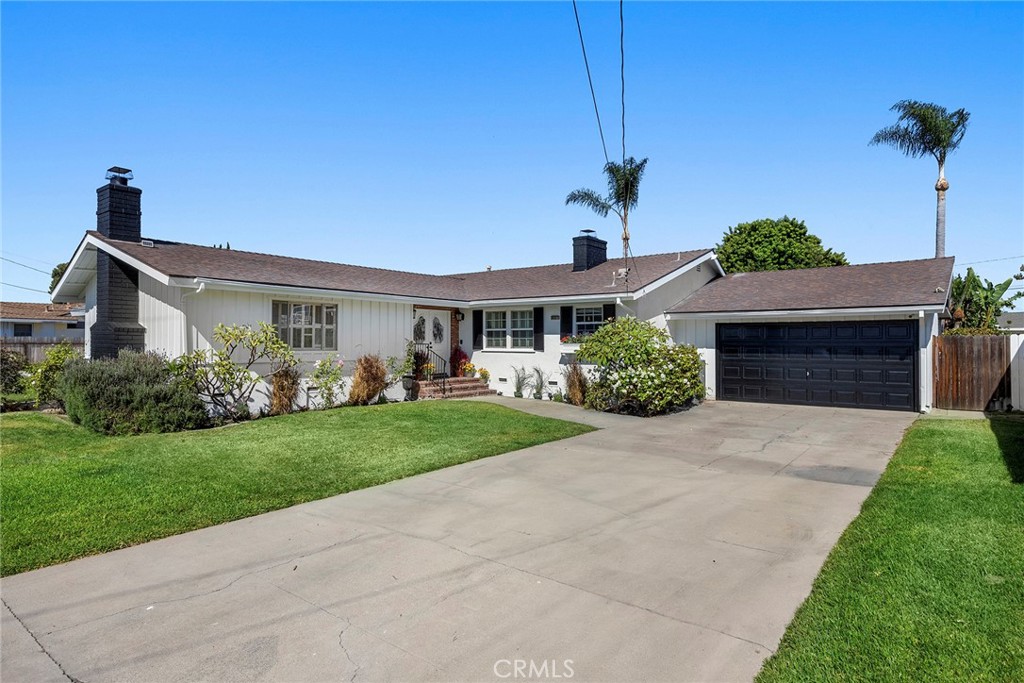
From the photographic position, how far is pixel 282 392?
1291cm

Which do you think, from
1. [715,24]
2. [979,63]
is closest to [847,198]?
[979,63]

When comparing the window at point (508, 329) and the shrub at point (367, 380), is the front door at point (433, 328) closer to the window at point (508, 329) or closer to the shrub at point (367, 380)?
the window at point (508, 329)

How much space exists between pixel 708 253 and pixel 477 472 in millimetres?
13203

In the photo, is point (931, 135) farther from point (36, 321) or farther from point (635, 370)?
point (36, 321)

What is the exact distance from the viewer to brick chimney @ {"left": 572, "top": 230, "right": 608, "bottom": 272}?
62.4 feet

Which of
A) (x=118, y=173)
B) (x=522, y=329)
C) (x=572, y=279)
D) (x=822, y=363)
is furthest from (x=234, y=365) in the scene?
(x=822, y=363)

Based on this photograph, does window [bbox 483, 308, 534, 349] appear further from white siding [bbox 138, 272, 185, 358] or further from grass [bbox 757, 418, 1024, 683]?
grass [bbox 757, 418, 1024, 683]

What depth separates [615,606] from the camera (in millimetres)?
3910

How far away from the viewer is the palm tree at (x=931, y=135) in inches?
945

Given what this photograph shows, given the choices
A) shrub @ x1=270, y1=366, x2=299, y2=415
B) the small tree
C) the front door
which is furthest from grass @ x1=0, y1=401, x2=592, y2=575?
the front door

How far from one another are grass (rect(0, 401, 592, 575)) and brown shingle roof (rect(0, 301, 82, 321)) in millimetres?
25800

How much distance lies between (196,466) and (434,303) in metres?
9.67

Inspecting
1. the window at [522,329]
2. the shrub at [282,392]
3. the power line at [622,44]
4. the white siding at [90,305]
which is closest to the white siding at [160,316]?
the shrub at [282,392]

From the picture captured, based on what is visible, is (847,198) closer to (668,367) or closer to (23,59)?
(668,367)
